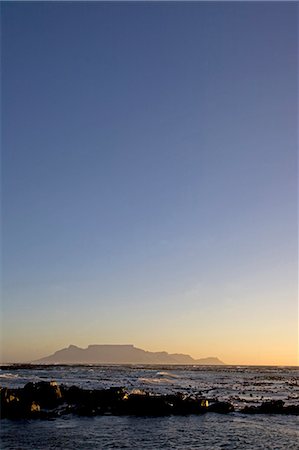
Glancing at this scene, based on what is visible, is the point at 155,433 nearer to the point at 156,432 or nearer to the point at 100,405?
the point at 156,432

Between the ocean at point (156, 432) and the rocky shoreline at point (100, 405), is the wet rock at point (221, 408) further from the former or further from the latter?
the ocean at point (156, 432)

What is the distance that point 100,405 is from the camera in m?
41.2

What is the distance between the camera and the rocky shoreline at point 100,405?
1491 inches

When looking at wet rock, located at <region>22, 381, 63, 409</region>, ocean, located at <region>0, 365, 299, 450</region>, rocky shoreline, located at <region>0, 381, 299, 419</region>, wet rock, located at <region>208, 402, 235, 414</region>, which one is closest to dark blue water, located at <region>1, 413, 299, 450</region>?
ocean, located at <region>0, 365, 299, 450</region>

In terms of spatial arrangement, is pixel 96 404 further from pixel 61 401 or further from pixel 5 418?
pixel 5 418

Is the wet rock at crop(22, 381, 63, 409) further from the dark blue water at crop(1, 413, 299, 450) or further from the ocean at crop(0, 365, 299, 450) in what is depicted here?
the dark blue water at crop(1, 413, 299, 450)

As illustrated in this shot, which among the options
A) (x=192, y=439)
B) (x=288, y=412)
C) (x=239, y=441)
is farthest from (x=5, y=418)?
(x=288, y=412)

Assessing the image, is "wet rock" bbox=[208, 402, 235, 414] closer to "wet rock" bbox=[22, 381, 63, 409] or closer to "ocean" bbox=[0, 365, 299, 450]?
"ocean" bbox=[0, 365, 299, 450]

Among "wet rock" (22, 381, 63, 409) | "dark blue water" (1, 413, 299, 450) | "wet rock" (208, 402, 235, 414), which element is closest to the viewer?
"dark blue water" (1, 413, 299, 450)

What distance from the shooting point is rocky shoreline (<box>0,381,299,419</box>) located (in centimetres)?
3788

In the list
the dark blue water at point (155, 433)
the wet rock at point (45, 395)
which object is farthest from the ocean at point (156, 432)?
the wet rock at point (45, 395)

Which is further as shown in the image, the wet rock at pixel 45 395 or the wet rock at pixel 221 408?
the wet rock at pixel 45 395

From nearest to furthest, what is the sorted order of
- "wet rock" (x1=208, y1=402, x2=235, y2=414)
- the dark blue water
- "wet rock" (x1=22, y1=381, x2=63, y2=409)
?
the dark blue water
"wet rock" (x1=208, y1=402, x2=235, y2=414)
"wet rock" (x1=22, y1=381, x2=63, y2=409)

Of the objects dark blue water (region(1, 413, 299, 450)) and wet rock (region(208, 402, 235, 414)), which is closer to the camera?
dark blue water (region(1, 413, 299, 450))
